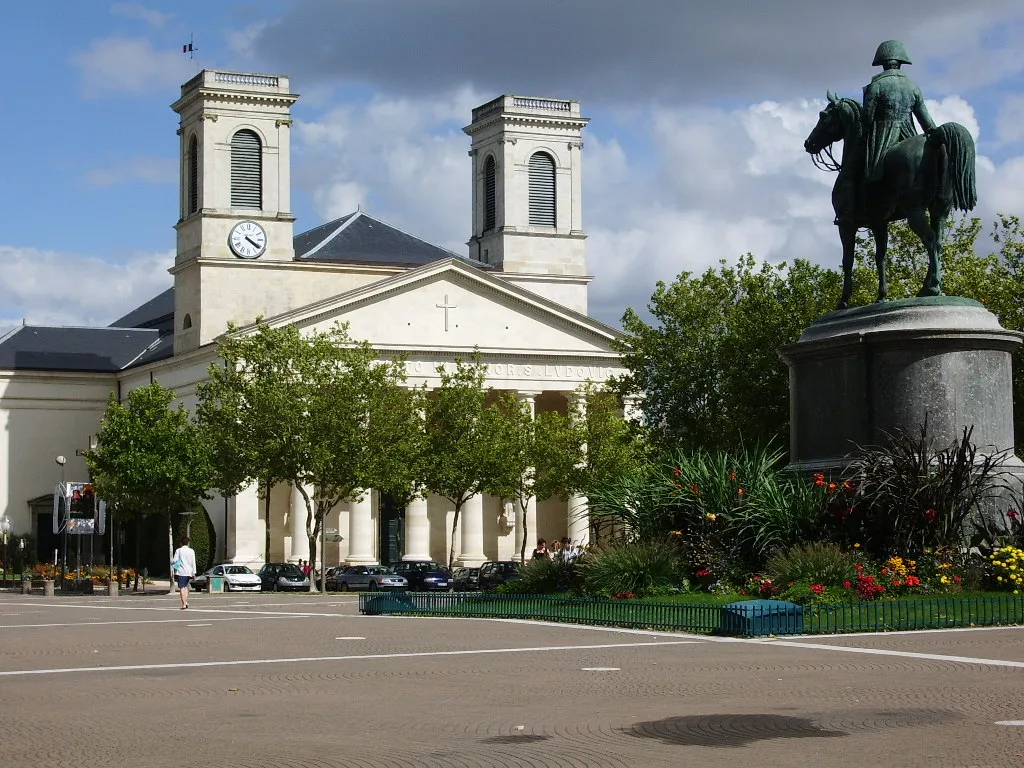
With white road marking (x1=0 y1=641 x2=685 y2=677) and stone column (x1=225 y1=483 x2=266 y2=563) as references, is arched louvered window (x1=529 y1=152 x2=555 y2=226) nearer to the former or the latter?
stone column (x1=225 y1=483 x2=266 y2=563)

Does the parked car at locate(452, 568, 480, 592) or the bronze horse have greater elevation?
the bronze horse

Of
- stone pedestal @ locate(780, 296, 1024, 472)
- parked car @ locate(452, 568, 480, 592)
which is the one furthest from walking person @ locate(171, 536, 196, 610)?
parked car @ locate(452, 568, 480, 592)

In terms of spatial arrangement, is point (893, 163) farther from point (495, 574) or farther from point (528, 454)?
point (528, 454)

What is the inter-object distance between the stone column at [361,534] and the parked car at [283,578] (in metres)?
→ 14.1

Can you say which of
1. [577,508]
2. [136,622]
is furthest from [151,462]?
[136,622]

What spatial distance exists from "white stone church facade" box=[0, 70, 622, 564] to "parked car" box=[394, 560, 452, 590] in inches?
536

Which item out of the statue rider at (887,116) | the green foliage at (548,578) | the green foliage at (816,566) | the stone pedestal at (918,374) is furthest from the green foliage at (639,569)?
the statue rider at (887,116)

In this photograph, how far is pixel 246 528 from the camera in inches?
3162

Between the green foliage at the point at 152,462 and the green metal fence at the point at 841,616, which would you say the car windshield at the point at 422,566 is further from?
the green metal fence at the point at 841,616

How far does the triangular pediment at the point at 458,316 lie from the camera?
270 ft

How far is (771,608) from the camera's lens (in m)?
22.2

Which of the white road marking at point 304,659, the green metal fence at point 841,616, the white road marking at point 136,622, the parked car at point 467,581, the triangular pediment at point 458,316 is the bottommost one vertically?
the parked car at point 467,581

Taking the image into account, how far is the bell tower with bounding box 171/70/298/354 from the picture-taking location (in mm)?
84062

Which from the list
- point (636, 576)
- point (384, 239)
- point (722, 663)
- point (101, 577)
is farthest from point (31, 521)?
point (722, 663)
